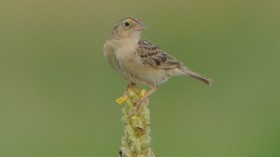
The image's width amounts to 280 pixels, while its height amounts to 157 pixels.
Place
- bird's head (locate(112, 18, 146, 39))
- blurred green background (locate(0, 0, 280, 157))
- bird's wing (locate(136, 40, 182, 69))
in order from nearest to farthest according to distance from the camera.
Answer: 1. bird's head (locate(112, 18, 146, 39))
2. bird's wing (locate(136, 40, 182, 69))
3. blurred green background (locate(0, 0, 280, 157))

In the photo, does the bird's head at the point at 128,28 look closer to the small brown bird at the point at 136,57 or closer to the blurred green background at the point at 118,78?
the small brown bird at the point at 136,57

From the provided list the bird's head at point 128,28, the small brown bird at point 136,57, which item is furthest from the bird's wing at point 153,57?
the bird's head at point 128,28

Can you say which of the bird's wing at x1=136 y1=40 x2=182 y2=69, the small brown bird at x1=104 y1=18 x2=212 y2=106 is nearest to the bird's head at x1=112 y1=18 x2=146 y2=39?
the small brown bird at x1=104 y1=18 x2=212 y2=106

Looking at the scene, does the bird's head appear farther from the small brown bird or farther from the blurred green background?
the blurred green background

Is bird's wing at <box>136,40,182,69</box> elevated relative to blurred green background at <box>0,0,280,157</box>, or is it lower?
lower

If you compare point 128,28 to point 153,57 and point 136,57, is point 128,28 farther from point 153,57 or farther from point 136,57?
point 153,57

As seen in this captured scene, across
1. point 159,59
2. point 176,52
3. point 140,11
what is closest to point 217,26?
point 140,11
